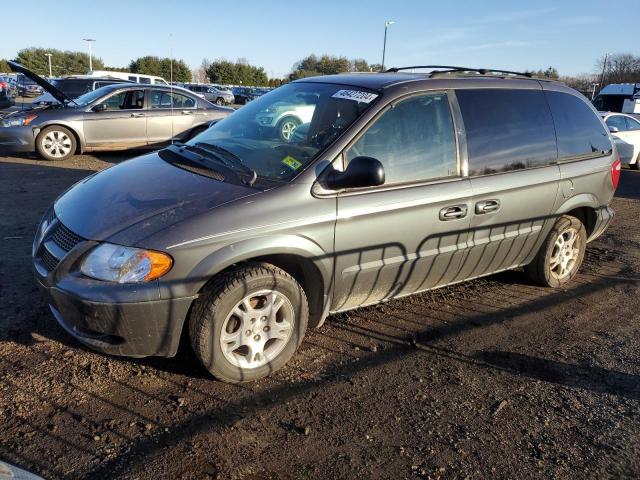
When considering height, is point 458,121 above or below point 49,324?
above

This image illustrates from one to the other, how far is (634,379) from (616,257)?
10.0 ft

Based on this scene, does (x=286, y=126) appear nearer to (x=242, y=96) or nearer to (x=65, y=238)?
(x=65, y=238)

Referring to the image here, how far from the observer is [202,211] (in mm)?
3047

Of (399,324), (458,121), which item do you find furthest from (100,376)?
(458,121)

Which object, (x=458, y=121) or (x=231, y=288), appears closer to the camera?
(x=231, y=288)

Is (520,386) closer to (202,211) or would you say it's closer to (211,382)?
(211,382)

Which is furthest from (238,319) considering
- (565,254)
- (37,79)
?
(37,79)

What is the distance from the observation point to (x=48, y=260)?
3191 millimetres

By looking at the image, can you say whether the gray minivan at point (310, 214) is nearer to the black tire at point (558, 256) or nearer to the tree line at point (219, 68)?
the black tire at point (558, 256)

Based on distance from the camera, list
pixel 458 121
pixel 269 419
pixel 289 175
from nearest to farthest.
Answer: pixel 269 419 < pixel 289 175 < pixel 458 121

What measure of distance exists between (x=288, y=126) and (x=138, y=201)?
4.36ft

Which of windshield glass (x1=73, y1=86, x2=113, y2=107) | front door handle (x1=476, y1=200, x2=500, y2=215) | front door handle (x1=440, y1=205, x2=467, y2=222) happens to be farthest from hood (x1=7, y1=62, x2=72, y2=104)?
front door handle (x1=476, y1=200, x2=500, y2=215)

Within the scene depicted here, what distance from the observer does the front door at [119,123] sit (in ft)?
34.4

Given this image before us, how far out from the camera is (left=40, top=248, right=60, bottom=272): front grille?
311 centimetres
